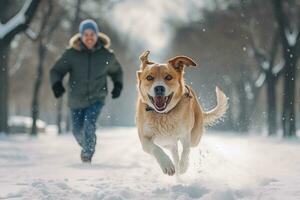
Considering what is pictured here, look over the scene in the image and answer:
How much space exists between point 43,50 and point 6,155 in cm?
1599

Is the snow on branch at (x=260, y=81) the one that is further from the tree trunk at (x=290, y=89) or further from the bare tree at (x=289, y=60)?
the tree trunk at (x=290, y=89)

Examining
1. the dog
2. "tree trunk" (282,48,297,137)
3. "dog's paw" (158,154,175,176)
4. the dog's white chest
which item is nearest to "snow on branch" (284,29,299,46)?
"tree trunk" (282,48,297,137)

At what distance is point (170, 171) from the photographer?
5512 mm

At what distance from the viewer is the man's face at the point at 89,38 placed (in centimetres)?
871

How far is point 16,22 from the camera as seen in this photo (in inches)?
697

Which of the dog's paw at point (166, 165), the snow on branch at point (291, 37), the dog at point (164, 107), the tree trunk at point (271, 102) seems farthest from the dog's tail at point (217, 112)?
the tree trunk at point (271, 102)

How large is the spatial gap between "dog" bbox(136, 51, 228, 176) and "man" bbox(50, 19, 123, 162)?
2.40 m

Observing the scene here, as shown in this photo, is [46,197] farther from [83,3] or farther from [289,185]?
[83,3]

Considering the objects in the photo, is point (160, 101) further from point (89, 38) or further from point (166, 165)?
point (89, 38)

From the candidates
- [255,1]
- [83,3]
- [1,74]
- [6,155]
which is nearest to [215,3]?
[255,1]

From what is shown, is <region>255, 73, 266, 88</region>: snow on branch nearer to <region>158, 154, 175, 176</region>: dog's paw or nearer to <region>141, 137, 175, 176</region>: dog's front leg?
<region>141, 137, 175, 176</region>: dog's front leg

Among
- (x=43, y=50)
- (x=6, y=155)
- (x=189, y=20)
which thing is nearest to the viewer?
(x=6, y=155)

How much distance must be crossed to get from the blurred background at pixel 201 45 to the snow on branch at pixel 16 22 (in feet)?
0.10

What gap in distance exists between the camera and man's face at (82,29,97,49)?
8711 mm
